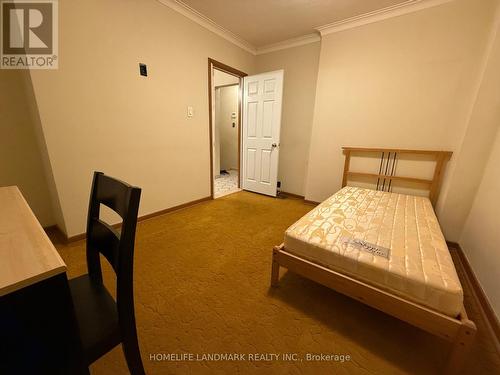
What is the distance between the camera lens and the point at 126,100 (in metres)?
2.13

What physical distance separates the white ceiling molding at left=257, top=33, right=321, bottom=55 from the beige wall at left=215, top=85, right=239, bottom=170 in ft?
6.01

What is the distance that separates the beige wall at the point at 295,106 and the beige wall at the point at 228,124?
1.82 m

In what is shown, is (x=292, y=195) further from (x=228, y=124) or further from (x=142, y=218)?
(x=228, y=124)

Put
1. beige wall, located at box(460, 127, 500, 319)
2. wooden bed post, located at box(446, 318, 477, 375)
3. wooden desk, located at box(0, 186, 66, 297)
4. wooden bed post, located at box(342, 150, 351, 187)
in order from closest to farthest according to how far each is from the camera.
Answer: wooden desk, located at box(0, 186, 66, 297), wooden bed post, located at box(446, 318, 477, 375), beige wall, located at box(460, 127, 500, 319), wooden bed post, located at box(342, 150, 351, 187)

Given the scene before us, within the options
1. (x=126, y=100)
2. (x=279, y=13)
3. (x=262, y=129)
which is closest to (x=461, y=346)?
(x=126, y=100)

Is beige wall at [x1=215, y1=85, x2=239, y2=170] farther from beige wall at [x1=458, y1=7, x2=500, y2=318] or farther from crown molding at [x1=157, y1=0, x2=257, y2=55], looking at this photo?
beige wall at [x1=458, y1=7, x2=500, y2=318]

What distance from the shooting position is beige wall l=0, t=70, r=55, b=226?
1839mm

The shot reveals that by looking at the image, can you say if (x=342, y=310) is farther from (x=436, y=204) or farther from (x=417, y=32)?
(x=417, y=32)

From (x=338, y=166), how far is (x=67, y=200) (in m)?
3.20

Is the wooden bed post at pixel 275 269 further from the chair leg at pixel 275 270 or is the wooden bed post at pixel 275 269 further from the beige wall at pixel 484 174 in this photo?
the beige wall at pixel 484 174

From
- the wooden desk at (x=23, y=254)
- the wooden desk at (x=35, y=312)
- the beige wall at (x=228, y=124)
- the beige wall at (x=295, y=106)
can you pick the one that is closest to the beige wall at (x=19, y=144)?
the wooden desk at (x=23, y=254)

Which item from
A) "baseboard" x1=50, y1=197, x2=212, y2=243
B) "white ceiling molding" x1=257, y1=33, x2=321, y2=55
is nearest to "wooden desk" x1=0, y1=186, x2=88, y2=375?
"baseboard" x1=50, y1=197, x2=212, y2=243

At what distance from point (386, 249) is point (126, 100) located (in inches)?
104

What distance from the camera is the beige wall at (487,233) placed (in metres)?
1.37
